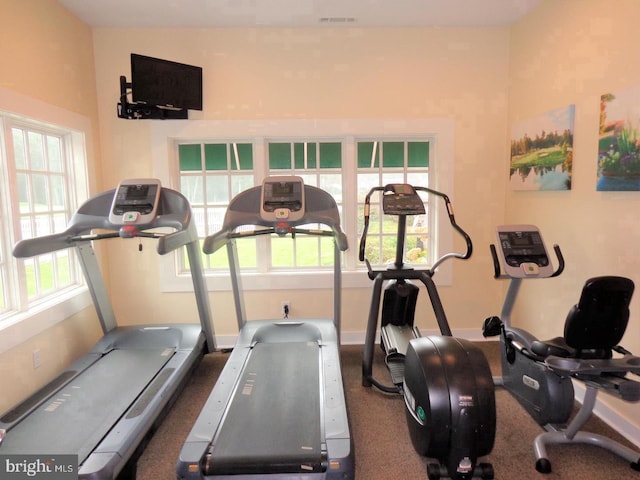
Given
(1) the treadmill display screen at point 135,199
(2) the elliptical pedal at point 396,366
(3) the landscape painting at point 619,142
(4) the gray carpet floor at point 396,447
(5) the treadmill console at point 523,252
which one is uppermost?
(3) the landscape painting at point 619,142

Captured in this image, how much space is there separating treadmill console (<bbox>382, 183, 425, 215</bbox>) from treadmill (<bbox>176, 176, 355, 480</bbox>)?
42 cm

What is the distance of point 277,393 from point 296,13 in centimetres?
308

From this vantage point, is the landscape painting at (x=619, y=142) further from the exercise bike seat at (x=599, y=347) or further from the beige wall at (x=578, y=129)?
the exercise bike seat at (x=599, y=347)

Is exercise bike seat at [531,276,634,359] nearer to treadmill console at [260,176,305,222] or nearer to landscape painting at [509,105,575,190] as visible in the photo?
landscape painting at [509,105,575,190]

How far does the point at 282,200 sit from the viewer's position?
309 cm

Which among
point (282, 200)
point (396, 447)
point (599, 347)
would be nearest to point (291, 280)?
point (282, 200)

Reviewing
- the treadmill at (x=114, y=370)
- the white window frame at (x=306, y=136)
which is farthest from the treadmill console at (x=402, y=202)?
the treadmill at (x=114, y=370)

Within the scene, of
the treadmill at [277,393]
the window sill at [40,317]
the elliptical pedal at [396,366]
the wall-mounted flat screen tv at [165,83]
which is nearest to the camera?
the treadmill at [277,393]

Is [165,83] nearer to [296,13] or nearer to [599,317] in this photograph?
[296,13]

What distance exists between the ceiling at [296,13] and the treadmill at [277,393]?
1.52 m

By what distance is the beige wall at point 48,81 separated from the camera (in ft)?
8.86

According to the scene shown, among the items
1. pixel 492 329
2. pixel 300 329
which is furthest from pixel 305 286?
pixel 492 329

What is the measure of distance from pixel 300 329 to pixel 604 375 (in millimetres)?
2202

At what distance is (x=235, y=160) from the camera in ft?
13.3
